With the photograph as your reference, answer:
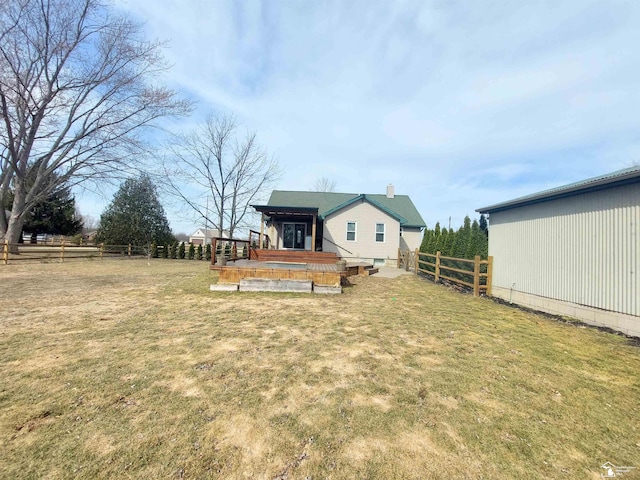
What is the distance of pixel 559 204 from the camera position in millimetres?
7414

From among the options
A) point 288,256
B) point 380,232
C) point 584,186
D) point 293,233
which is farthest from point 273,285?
point 380,232

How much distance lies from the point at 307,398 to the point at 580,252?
7.69 meters

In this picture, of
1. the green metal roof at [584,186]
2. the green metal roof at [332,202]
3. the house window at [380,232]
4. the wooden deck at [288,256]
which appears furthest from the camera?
the green metal roof at [332,202]

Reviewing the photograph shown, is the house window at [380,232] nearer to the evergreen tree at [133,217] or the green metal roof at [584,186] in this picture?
the green metal roof at [584,186]

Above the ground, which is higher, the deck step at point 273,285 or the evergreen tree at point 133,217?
the evergreen tree at point 133,217

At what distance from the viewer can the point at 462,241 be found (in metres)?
12.6

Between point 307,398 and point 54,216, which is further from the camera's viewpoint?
point 54,216

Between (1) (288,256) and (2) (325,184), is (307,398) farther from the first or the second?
(2) (325,184)

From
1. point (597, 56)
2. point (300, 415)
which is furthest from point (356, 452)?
point (597, 56)

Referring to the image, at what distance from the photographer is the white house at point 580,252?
5.62 m

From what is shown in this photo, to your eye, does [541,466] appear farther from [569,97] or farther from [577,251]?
[569,97]

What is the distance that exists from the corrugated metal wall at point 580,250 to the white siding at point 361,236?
8510mm

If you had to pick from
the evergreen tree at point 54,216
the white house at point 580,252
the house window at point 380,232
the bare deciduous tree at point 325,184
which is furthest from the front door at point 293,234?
the bare deciduous tree at point 325,184

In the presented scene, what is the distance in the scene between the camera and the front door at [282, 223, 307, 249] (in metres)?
18.4
